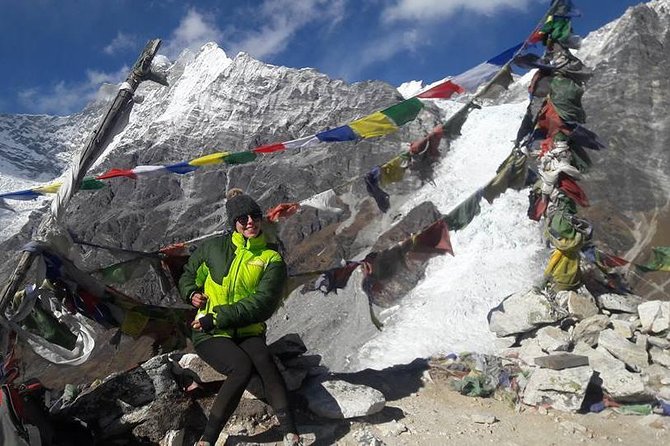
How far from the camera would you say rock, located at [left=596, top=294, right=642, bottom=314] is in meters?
6.76

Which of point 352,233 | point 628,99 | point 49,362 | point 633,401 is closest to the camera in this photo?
point 49,362

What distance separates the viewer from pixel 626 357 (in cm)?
595

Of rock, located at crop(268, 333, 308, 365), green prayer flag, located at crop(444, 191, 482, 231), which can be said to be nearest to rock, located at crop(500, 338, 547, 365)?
green prayer flag, located at crop(444, 191, 482, 231)

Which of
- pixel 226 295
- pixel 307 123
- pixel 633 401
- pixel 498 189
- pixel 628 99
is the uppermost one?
pixel 307 123

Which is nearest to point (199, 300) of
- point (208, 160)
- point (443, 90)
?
point (208, 160)

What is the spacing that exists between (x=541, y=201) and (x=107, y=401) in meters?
5.53

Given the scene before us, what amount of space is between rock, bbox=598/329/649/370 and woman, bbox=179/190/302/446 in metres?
3.81

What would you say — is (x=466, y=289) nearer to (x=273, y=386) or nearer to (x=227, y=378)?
(x=273, y=386)

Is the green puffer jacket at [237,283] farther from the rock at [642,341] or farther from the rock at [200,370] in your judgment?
the rock at [642,341]

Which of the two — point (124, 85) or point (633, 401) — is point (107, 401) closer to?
point (124, 85)

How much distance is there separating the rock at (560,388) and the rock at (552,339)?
838mm

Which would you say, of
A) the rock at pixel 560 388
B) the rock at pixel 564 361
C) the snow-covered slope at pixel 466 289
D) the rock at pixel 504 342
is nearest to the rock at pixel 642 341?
the rock at pixel 564 361

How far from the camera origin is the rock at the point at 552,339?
6324mm

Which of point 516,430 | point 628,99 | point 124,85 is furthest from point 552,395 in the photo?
point 628,99
